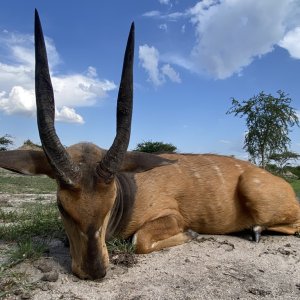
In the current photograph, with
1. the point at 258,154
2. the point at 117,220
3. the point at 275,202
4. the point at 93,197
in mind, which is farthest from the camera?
the point at 258,154

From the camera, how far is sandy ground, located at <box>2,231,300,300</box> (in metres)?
4.29

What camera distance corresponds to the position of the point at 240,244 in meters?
6.48

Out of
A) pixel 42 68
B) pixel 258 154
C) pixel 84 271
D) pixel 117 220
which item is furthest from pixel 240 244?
pixel 258 154

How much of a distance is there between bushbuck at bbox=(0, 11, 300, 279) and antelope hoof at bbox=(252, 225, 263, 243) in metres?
0.02

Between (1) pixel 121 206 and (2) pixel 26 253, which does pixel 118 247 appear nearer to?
(1) pixel 121 206

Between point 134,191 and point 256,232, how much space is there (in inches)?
80.2

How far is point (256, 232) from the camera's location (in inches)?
269

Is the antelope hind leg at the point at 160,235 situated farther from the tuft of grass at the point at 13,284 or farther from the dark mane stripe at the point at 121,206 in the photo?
the tuft of grass at the point at 13,284

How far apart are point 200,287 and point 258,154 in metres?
28.5

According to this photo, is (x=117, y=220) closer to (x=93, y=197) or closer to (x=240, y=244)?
(x=93, y=197)

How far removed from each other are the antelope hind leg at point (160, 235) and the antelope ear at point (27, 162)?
4.91 ft

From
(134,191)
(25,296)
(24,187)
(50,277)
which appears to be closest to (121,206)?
(134,191)

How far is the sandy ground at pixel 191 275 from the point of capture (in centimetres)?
429

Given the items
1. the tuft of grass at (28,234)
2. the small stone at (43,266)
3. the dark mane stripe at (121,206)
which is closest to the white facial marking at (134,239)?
the dark mane stripe at (121,206)
